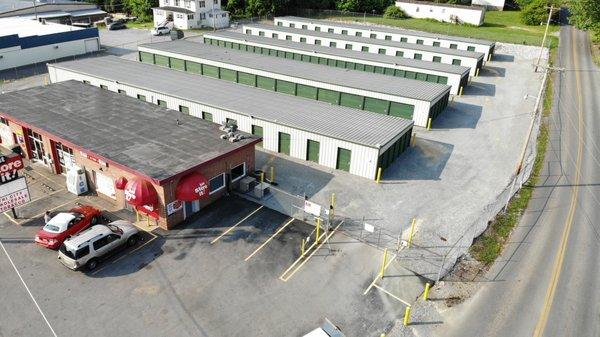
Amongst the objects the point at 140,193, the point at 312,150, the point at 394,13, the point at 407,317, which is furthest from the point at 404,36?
the point at 407,317

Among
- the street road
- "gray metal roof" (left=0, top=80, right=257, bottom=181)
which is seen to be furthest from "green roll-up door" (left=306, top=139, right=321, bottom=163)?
the street road

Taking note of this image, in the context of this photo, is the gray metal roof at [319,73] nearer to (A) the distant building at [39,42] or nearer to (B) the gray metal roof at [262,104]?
(B) the gray metal roof at [262,104]

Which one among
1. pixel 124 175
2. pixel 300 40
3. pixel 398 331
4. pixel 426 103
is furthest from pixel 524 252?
pixel 300 40

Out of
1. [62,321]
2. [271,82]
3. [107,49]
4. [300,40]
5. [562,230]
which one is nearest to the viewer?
[62,321]

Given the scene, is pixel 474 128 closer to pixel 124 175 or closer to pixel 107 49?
pixel 124 175

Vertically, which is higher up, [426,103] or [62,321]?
[426,103]

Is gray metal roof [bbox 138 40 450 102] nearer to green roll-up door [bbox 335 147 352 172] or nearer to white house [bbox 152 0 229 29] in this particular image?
green roll-up door [bbox 335 147 352 172]

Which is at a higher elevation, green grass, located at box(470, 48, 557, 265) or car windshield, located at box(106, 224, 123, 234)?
car windshield, located at box(106, 224, 123, 234)
